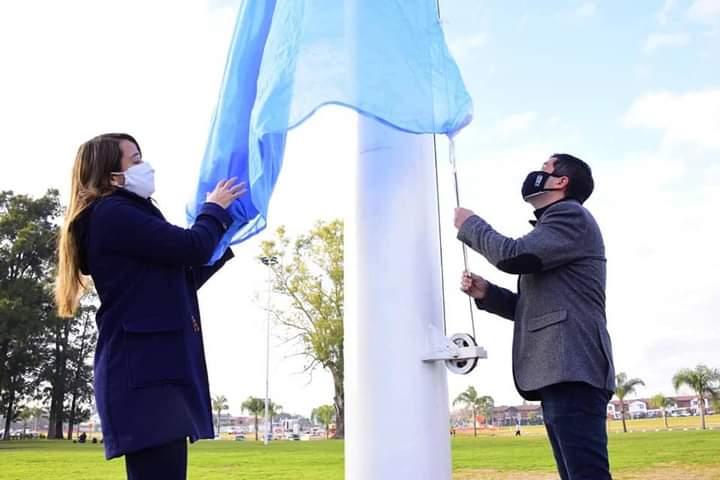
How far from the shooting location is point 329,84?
2531mm

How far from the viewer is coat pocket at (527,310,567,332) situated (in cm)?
257

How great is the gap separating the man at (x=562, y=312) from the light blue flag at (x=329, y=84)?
497mm

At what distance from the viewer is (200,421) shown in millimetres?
2246

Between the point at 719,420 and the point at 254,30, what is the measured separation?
54.2m

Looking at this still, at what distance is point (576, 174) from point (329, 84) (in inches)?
43.7

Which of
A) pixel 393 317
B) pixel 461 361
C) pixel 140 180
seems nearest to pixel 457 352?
pixel 461 361

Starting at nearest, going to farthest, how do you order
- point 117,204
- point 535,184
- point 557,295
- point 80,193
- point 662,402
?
point 117,204
point 80,193
point 557,295
point 535,184
point 662,402

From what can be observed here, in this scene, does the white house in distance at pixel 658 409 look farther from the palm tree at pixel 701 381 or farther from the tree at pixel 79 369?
the tree at pixel 79 369

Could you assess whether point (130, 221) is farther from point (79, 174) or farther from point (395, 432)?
point (395, 432)

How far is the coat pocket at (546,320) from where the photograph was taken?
2.57 metres

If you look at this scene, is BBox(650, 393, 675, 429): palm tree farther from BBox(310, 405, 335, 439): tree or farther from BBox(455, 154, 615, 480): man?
BBox(455, 154, 615, 480): man

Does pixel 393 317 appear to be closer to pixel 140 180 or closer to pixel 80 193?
pixel 140 180

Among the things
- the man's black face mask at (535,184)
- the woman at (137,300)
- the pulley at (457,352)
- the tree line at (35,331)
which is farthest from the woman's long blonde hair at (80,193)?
the tree line at (35,331)

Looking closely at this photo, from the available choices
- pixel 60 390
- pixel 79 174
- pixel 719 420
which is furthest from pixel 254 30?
pixel 719 420
